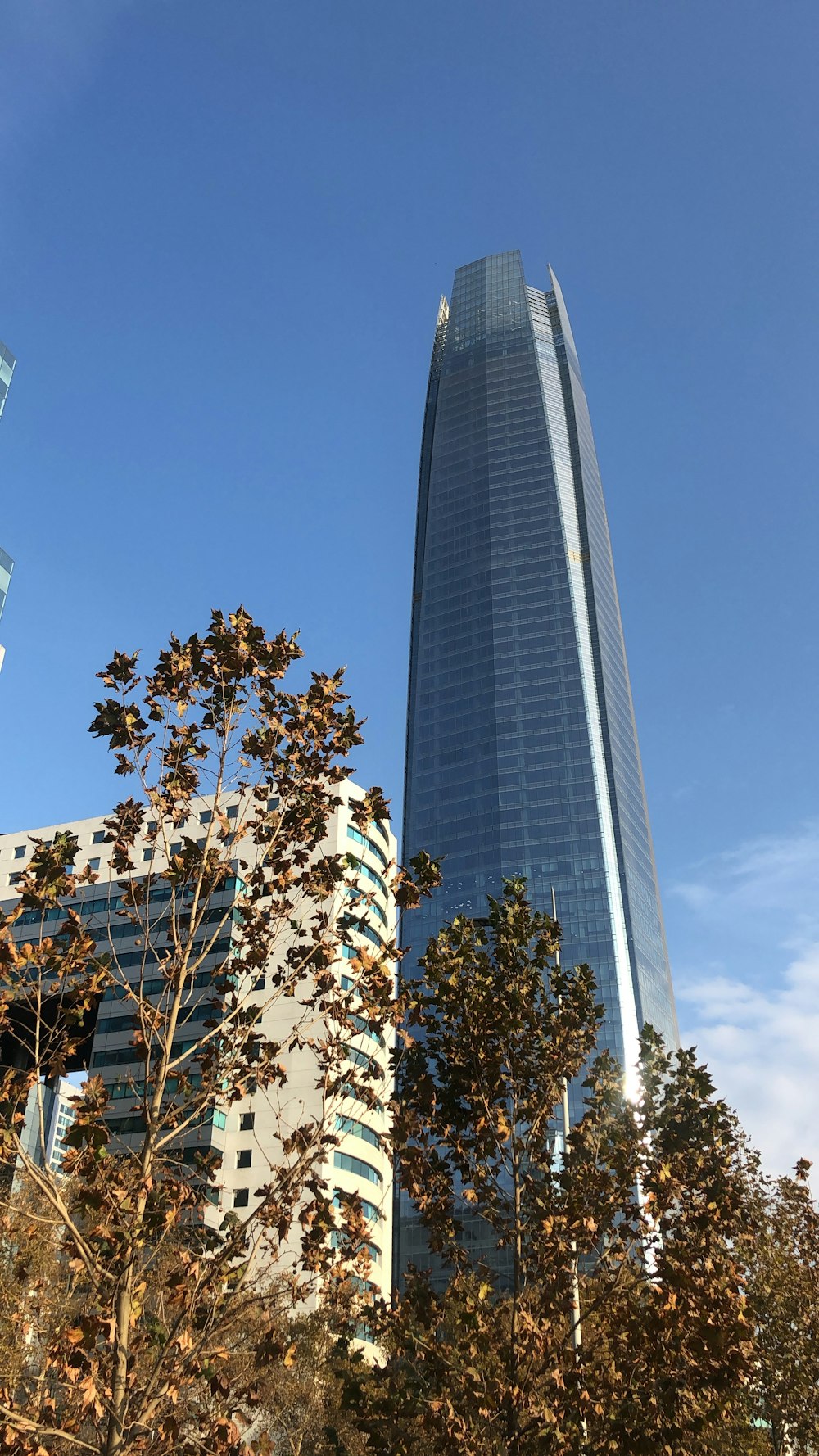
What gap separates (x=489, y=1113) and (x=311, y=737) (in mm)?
5370

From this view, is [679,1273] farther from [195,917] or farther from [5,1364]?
[5,1364]

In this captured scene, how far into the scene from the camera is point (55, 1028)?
11031 millimetres

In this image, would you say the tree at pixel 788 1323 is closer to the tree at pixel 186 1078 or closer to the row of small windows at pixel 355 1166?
the tree at pixel 186 1078

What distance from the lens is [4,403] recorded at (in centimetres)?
4475

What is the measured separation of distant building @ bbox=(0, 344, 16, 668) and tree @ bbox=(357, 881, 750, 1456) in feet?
96.6

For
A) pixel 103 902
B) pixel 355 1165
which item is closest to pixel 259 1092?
pixel 355 1165

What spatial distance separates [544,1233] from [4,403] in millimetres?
40818

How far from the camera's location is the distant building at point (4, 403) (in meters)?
41.0

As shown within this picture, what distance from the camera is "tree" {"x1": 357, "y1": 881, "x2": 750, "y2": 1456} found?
12.1 meters

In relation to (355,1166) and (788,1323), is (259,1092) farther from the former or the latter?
(788,1323)

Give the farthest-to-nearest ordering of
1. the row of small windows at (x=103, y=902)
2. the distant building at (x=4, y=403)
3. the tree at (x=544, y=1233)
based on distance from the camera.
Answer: the row of small windows at (x=103, y=902) < the distant building at (x=4, y=403) < the tree at (x=544, y=1233)

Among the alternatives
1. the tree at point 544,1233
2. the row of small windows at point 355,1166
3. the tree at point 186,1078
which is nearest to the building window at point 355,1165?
the row of small windows at point 355,1166

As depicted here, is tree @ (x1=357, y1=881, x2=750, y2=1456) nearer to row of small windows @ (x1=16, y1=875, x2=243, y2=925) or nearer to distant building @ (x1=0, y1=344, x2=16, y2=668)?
distant building @ (x1=0, y1=344, x2=16, y2=668)

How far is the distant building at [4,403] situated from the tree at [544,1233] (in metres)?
29.5
